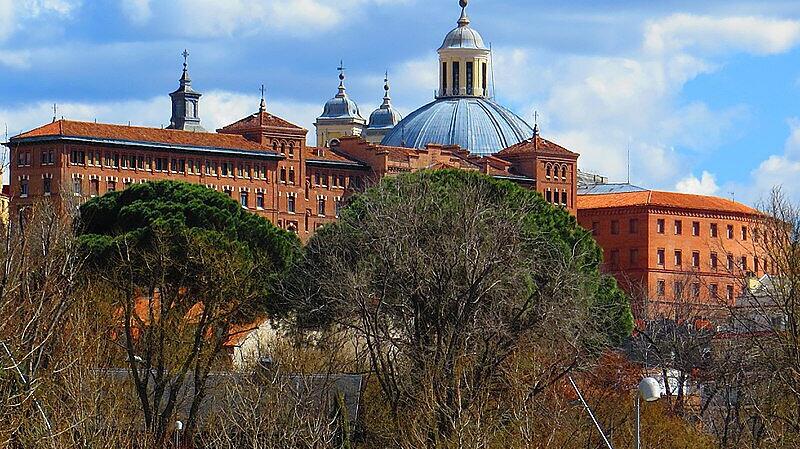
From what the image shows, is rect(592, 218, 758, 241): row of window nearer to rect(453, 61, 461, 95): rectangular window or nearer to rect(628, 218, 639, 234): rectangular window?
rect(628, 218, 639, 234): rectangular window

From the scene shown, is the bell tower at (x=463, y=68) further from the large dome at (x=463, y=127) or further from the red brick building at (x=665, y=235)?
the red brick building at (x=665, y=235)

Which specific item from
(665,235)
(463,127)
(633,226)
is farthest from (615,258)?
(463,127)

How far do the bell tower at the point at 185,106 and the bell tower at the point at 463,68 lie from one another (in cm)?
2206

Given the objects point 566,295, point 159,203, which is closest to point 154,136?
point 159,203

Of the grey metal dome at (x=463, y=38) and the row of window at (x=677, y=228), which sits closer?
the row of window at (x=677, y=228)

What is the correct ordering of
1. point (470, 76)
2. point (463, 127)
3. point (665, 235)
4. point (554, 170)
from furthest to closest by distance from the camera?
point (470, 76)
point (463, 127)
point (554, 170)
point (665, 235)

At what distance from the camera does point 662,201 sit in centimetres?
15688

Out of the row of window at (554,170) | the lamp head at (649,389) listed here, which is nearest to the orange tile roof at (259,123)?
the row of window at (554,170)

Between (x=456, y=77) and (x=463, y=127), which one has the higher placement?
(x=456, y=77)

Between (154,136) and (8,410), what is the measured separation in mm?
98660

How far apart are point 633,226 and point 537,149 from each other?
944 centimetres

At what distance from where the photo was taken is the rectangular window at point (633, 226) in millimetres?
155500

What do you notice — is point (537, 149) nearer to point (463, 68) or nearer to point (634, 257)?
point (634, 257)

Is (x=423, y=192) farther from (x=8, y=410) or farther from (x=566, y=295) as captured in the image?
(x=8, y=410)
